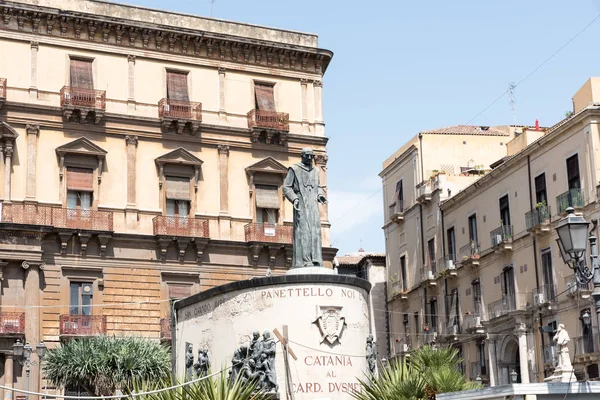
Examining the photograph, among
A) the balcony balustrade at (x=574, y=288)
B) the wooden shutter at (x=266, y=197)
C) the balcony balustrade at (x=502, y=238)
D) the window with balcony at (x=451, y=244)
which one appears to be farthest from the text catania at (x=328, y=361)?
the window with balcony at (x=451, y=244)

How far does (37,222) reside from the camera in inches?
1331

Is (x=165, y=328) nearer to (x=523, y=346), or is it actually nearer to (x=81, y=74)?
(x=81, y=74)

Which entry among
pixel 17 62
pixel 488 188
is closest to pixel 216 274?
pixel 17 62

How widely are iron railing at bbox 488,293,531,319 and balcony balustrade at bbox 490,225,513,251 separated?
6.31ft

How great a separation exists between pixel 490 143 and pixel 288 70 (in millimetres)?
13737

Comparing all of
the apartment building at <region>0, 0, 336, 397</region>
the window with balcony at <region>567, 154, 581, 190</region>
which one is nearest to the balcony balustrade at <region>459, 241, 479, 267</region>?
the window with balcony at <region>567, 154, 581, 190</region>

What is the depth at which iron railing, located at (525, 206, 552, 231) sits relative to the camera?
124 feet

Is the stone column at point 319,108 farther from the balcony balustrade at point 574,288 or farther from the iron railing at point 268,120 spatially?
the balcony balustrade at point 574,288

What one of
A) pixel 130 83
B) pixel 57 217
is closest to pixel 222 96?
pixel 130 83

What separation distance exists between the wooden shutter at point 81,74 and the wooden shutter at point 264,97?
246 inches

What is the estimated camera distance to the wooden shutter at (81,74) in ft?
118

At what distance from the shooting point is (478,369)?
42625 mm

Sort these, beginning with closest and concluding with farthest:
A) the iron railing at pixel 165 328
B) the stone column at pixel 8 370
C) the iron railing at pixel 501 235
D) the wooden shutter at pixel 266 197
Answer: the stone column at pixel 8 370 < the iron railing at pixel 165 328 < the wooden shutter at pixel 266 197 < the iron railing at pixel 501 235

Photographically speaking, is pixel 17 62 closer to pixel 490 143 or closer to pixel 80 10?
pixel 80 10
